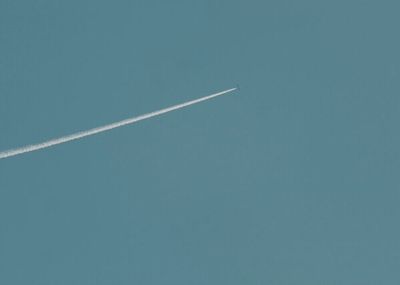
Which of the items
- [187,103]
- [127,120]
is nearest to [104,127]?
[127,120]

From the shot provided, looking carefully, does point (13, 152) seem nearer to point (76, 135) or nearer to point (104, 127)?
point (76, 135)

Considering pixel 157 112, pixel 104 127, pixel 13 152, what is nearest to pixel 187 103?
pixel 157 112

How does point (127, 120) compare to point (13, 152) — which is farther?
point (127, 120)

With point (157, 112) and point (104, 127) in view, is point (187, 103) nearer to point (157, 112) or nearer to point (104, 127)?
point (157, 112)

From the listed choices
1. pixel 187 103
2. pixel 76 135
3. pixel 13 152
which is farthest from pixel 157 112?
pixel 13 152

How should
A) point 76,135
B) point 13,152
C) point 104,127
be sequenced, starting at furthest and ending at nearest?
point 104,127 → point 76,135 → point 13,152

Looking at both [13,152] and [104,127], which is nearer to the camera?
[13,152]

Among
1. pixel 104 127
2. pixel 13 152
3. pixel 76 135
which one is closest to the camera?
pixel 13 152
